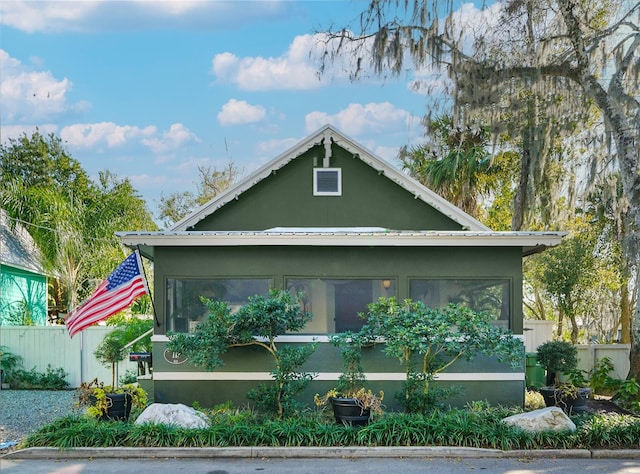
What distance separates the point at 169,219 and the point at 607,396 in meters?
25.1

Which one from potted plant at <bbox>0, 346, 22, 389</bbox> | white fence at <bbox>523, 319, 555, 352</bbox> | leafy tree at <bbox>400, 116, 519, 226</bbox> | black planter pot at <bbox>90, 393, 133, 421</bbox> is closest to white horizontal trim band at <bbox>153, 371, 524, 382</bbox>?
black planter pot at <bbox>90, 393, 133, 421</bbox>

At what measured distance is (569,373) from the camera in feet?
43.2

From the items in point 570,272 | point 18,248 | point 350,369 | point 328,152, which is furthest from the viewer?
point 18,248

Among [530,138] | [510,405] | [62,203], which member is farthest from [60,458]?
[62,203]

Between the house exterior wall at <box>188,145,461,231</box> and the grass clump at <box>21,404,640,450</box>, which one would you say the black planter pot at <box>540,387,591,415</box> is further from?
the house exterior wall at <box>188,145,461,231</box>

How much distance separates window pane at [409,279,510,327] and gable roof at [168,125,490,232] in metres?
2.90

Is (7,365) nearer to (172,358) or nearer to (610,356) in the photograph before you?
(172,358)

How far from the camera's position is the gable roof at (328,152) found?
14.5 metres

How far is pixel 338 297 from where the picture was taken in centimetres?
1178

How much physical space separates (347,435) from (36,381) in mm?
9632

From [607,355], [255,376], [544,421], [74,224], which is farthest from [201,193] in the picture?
[544,421]

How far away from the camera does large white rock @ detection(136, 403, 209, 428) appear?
9586 mm

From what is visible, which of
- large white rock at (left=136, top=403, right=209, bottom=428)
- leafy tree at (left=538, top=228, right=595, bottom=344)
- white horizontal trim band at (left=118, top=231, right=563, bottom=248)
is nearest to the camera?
large white rock at (left=136, top=403, right=209, bottom=428)

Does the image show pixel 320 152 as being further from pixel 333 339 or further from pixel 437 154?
pixel 437 154
